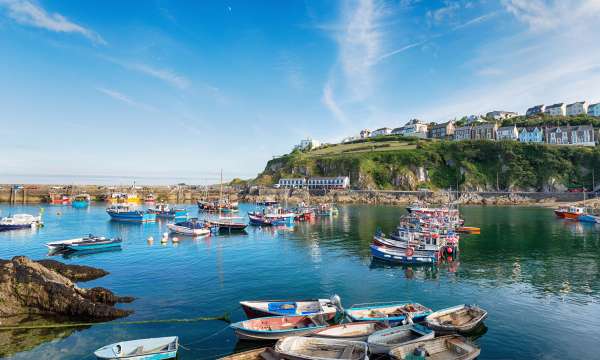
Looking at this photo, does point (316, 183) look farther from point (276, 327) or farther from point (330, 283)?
point (276, 327)

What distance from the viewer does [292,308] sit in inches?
888

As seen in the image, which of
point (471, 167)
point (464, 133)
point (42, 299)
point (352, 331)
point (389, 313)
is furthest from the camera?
point (464, 133)

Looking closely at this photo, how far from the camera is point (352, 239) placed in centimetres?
5741

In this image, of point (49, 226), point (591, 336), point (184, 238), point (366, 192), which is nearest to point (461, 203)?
point (366, 192)

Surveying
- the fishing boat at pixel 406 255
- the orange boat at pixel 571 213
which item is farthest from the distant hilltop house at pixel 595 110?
the fishing boat at pixel 406 255

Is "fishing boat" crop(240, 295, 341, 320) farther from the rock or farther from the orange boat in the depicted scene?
the orange boat

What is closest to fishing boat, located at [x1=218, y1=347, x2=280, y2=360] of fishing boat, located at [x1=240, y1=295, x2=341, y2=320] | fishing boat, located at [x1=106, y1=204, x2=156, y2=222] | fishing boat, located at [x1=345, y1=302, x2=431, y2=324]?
fishing boat, located at [x1=240, y1=295, x2=341, y2=320]

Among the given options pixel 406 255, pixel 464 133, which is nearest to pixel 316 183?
pixel 464 133

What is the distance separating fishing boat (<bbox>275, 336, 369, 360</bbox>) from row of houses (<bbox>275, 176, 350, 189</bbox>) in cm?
14743

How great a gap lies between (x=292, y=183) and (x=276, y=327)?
155296mm

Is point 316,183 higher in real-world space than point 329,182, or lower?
lower

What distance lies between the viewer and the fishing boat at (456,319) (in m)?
20.5

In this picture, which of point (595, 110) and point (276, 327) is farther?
point (595, 110)

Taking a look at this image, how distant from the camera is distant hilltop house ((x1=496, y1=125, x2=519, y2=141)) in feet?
586
